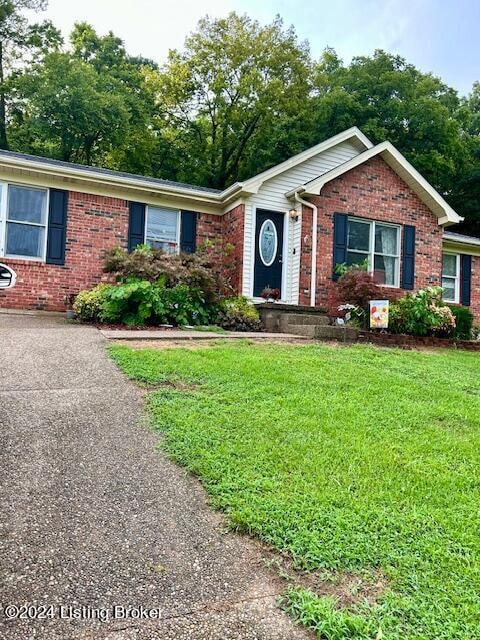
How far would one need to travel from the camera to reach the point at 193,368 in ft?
17.6

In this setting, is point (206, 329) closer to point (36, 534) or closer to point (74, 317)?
point (74, 317)

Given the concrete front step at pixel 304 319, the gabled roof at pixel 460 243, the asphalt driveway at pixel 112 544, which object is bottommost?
the asphalt driveway at pixel 112 544

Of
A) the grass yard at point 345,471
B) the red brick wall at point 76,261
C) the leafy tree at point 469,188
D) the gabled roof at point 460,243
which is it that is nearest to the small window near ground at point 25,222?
the red brick wall at point 76,261

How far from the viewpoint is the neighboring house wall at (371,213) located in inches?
451

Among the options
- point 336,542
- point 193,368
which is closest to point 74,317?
point 193,368

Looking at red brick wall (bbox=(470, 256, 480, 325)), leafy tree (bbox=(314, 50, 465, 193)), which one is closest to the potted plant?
red brick wall (bbox=(470, 256, 480, 325))

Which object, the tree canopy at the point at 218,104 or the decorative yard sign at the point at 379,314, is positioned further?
the tree canopy at the point at 218,104

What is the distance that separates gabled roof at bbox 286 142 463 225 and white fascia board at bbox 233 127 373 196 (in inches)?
24.5

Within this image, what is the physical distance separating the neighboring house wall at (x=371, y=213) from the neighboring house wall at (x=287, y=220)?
0.20 m

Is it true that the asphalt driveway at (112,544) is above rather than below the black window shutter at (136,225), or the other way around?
below

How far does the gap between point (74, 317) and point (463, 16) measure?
11.7 meters

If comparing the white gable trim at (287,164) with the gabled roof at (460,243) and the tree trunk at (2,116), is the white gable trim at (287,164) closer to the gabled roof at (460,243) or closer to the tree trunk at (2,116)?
the gabled roof at (460,243)

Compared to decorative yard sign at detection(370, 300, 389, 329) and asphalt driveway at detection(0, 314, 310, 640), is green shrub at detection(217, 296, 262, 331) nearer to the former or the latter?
decorative yard sign at detection(370, 300, 389, 329)

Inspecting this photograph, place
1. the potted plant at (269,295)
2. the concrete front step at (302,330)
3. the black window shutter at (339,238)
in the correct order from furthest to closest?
the black window shutter at (339,238)
the potted plant at (269,295)
the concrete front step at (302,330)
